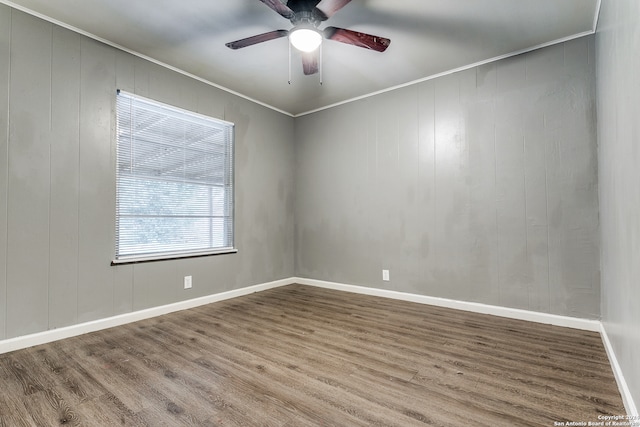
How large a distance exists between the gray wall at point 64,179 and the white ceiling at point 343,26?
0.22 m

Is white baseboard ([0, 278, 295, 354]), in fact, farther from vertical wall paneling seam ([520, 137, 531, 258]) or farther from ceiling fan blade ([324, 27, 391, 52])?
vertical wall paneling seam ([520, 137, 531, 258])

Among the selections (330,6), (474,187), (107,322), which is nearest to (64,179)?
(107,322)

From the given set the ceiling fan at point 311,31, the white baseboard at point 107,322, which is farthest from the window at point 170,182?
the ceiling fan at point 311,31

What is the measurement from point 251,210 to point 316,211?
92 centimetres

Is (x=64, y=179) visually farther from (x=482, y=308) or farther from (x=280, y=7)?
(x=482, y=308)

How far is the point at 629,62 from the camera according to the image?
1.46m

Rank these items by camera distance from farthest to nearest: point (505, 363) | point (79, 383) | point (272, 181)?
point (272, 181)
point (505, 363)
point (79, 383)

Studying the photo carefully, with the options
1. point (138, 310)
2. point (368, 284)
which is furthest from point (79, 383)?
point (368, 284)

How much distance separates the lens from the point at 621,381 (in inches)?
68.2

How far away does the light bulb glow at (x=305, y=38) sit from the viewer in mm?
2268

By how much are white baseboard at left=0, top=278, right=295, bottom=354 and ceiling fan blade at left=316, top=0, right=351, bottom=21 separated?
3.00 metres

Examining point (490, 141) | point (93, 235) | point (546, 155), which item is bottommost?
point (93, 235)

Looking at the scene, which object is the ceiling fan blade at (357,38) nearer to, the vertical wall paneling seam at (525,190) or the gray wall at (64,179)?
the vertical wall paneling seam at (525,190)

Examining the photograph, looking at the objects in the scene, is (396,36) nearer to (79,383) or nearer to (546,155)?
(546,155)
